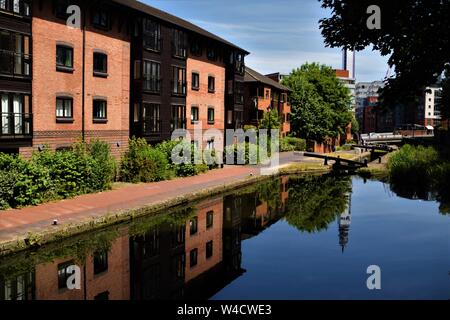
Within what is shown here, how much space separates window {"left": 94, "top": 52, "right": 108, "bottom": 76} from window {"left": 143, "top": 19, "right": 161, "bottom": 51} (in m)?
3.68

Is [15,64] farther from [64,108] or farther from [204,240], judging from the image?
[204,240]

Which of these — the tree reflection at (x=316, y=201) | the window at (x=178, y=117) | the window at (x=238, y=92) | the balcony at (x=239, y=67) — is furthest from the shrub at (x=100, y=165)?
the balcony at (x=239, y=67)

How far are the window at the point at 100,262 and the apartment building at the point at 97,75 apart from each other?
9056 mm

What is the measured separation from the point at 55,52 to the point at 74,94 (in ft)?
8.16

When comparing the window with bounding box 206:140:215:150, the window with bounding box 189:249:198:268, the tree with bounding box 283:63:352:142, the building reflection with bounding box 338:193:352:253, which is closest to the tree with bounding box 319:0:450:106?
the building reflection with bounding box 338:193:352:253

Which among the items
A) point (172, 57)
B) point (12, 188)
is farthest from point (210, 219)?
point (172, 57)

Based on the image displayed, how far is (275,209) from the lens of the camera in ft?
78.6

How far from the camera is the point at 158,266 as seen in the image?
45.7 feet

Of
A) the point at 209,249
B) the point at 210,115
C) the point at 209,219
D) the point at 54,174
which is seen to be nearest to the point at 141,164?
the point at 54,174

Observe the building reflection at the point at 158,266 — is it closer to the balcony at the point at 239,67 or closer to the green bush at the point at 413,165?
the green bush at the point at 413,165

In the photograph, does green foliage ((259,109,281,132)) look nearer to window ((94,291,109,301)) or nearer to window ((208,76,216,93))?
window ((208,76,216,93))

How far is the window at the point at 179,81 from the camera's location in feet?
111

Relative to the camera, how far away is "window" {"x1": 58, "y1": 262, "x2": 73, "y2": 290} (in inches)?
470
